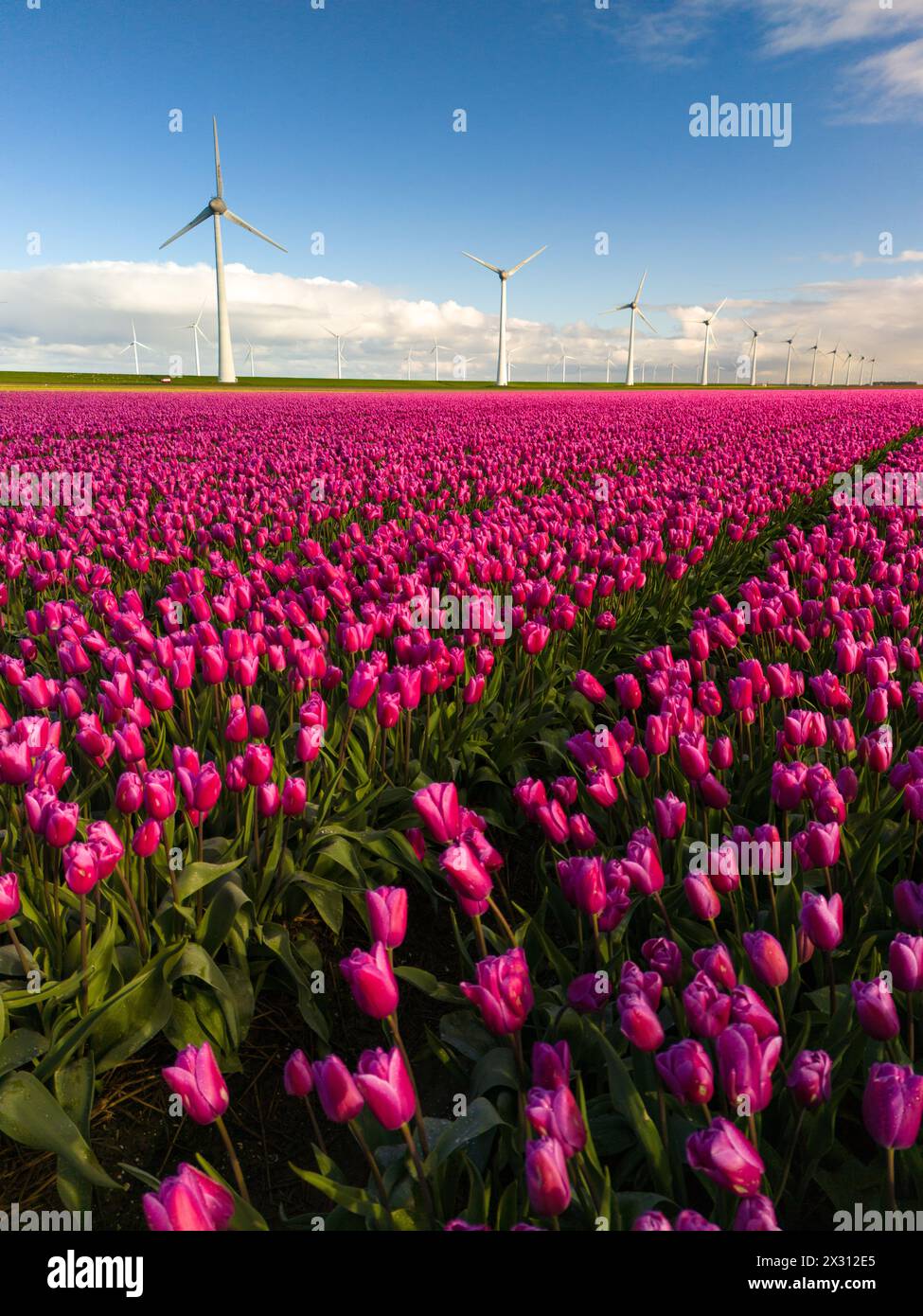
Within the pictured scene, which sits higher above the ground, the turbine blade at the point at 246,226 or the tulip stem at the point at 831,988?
the turbine blade at the point at 246,226

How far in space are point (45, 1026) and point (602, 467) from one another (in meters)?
11.9

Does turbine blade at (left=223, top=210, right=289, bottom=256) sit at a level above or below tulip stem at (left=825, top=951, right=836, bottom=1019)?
above

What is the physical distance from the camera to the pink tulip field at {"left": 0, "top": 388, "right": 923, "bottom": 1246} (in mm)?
1613

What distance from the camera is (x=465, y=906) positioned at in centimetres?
198

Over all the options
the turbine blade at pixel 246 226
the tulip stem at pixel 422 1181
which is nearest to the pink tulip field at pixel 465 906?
the tulip stem at pixel 422 1181

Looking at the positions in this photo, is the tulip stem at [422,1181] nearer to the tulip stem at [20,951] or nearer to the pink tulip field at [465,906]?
the pink tulip field at [465,906]

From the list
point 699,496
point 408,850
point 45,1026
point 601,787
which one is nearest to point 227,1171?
point 45,1026

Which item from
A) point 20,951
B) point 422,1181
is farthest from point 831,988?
point 20,951

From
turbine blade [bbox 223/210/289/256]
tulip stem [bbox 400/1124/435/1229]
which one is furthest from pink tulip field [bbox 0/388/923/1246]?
turbine blade [bbox 223/210/289/256]

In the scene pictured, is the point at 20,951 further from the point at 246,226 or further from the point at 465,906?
the point at 246,226

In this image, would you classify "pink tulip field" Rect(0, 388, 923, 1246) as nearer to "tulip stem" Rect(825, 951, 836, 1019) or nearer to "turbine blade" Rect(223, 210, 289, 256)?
"tulip stem" Rect(825, 951, 836, 1019)

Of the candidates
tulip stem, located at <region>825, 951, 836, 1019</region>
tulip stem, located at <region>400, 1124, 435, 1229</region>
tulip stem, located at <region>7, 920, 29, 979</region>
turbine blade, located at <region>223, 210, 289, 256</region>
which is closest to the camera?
tulip stem, located at <region>400, 1124, 435, 1229</region>

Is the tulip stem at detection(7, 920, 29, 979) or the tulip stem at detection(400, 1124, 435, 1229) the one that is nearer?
the tulip stem at detection(400, 1124, 435, 1229)

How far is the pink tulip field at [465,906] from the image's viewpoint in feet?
5.29
